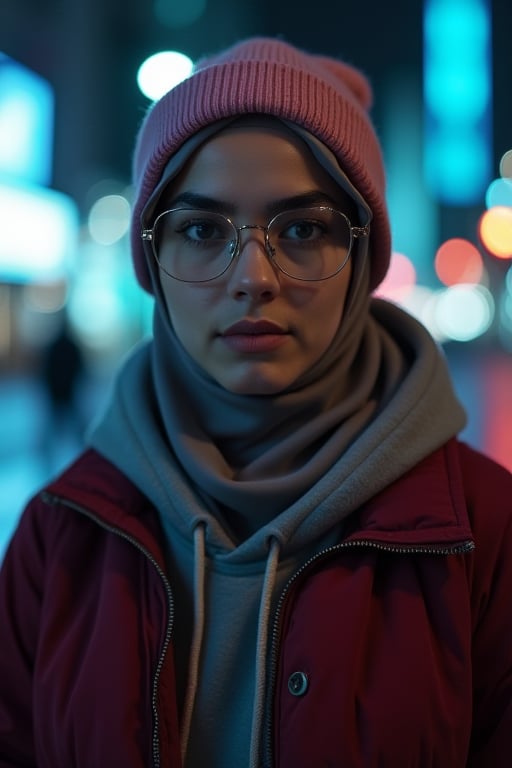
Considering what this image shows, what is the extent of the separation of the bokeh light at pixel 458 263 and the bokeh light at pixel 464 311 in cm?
30

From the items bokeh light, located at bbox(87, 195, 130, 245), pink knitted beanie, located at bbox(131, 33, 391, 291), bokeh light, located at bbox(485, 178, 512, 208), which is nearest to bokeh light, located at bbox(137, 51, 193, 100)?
pink knitted beanie, located at bbox(131, 33, 391, 291)

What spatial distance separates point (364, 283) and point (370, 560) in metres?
0.45

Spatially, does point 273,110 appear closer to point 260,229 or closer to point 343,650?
point 260,229

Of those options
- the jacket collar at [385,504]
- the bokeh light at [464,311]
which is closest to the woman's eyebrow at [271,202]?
the jacket collar at [385,504]

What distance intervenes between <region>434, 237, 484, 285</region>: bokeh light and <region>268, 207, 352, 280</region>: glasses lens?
14998 mm

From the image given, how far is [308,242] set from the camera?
1.11 metres

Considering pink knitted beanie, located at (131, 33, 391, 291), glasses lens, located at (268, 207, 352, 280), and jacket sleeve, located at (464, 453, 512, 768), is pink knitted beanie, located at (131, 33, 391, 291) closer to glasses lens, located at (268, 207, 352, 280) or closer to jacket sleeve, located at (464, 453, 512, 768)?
glasses lens, located at (268, 207, 352, 280)

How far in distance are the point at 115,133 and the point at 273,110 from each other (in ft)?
24.6

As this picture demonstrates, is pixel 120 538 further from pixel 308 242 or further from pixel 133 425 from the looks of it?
pixel 308 242

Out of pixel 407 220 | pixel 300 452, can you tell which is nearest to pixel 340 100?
pixel 300 452

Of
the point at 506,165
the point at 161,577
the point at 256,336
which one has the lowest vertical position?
the point at 161,577

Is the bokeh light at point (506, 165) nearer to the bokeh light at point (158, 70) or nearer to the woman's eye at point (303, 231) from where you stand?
the bokeh light at point (158, 70)

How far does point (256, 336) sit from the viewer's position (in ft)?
3.55

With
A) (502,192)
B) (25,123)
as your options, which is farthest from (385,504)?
(502,192)
